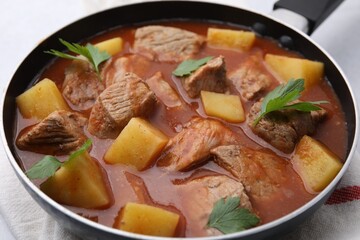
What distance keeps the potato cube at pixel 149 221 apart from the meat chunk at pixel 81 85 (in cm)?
78

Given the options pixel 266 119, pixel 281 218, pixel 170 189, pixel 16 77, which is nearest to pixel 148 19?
pixel 16 77

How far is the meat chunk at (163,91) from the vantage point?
2.98m

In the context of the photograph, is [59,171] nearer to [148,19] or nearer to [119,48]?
[119,48]

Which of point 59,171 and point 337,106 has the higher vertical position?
point 337,106

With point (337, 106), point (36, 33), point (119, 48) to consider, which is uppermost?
point (337, 106)

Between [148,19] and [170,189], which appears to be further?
[148,19]

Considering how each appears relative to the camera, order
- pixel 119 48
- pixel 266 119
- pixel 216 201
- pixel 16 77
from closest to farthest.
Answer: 1. pixel 216 201
2. pixel 266 119
3. pixel 16 77
4. pixel 119 48

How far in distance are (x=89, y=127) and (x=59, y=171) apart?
36cm

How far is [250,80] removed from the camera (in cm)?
311

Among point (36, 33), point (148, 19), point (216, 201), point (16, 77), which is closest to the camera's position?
point (216, 201)

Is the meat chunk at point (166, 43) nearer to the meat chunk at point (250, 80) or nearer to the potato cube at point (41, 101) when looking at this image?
the meat chunk at point (250, 80)

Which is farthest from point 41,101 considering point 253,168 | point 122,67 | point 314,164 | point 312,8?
point 312,8

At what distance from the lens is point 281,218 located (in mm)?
2332

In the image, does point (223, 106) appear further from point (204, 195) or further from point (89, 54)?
point (89, 54)
